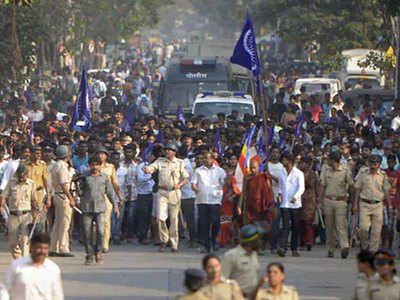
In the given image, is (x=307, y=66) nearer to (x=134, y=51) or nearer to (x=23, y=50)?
(x=23, y=50)

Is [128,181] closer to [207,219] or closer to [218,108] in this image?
[207,219]

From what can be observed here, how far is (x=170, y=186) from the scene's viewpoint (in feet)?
56.1

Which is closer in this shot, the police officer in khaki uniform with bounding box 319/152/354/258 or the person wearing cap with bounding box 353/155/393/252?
the person wearing cap with bounding box 353/155/393/252

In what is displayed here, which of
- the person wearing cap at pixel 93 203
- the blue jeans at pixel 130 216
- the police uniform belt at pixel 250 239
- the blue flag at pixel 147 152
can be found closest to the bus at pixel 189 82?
the blue flag at pixel 147 152

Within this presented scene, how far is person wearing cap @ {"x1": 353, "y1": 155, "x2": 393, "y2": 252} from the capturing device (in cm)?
1603

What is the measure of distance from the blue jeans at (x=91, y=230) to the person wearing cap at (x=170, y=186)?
5.20ft

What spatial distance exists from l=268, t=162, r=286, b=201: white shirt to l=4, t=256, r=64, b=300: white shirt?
7.42 metres

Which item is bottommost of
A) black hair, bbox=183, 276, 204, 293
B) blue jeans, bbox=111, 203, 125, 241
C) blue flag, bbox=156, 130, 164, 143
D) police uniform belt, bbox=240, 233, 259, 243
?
blue jeans, bbox=111, 203, 125, 241

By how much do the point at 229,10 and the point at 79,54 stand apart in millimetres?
46834

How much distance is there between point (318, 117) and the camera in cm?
2662

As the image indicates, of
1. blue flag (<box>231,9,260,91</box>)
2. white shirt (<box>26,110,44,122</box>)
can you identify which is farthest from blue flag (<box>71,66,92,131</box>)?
blue flag (<box>231,9,260,91</box>)

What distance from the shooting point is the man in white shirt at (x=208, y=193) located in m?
16.7

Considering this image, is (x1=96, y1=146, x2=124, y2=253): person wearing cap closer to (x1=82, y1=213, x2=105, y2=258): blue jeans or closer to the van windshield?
(x1=82, y1=213, x2=105, y2=258): blue jeans

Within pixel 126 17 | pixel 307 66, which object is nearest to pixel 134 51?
pixel 126 17
